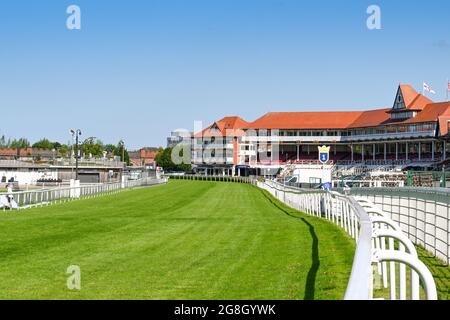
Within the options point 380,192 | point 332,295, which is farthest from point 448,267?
point 380,192

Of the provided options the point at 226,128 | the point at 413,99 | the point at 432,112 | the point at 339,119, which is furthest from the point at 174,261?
the point at 226,128

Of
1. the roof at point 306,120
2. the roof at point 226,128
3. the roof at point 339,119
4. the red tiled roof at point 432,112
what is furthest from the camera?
the roof at point 226,128

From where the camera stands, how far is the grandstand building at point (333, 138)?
9125 centimetres

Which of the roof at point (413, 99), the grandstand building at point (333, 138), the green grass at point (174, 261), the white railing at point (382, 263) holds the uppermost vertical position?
the roof at point (413, 99)

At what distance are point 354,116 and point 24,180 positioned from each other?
169 ft

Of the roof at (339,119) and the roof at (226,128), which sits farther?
the roof at (226,128)

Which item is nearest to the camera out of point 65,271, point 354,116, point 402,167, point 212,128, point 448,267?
point 65,271

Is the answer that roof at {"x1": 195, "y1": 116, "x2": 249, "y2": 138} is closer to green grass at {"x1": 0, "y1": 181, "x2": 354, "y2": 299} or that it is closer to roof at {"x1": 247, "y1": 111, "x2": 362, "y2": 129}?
roof at {"x1": 247, "y1": 111, "x2": 362, "y2": 129}

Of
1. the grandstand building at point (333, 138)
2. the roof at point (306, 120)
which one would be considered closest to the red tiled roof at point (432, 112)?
the grandstand building at point (333, 138)

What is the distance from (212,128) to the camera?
141 meters

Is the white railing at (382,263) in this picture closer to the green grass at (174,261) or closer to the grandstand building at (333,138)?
the green grass at (174,261)

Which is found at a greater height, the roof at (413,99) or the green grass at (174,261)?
the roof at (413,99)

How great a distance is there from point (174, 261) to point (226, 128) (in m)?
127

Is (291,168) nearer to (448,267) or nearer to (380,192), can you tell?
(380,192)
